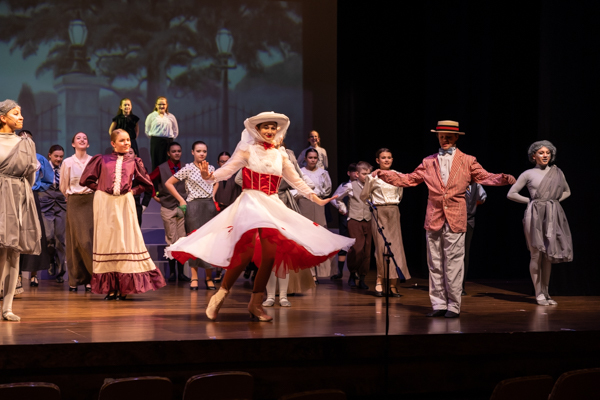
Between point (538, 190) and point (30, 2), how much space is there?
7800 millimetres

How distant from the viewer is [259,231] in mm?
4988

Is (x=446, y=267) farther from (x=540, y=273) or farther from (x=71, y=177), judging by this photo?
(x=71, y=177)

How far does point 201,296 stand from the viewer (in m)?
6.93

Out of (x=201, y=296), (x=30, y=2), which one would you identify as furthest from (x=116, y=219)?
(x=30, y=2)

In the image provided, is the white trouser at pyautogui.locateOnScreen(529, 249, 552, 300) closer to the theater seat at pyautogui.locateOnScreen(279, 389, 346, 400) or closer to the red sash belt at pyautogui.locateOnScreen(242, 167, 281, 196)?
the red sash belt at pyautogui.locateOnScreen(242, 167, 281, 196)

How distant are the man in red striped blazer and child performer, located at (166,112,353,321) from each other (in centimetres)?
89

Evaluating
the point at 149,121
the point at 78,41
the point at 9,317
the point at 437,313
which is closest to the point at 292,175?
the point at 437,313

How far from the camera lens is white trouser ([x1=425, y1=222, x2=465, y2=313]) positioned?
5617mm

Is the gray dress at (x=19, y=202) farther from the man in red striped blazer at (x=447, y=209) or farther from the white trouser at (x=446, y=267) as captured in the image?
the white trouser at (x=446, y=267)

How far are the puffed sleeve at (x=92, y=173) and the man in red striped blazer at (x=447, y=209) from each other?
2.68 m

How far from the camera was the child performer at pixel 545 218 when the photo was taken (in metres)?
6.78

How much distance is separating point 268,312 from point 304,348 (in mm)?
1452

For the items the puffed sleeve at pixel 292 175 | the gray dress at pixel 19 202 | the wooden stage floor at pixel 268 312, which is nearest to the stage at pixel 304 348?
the wooden stage floor at pixel 268 312

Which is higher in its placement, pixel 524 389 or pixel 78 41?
pixel 78 41
